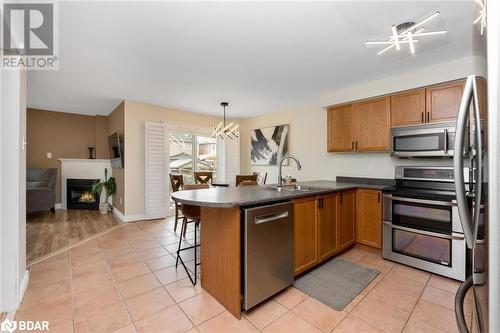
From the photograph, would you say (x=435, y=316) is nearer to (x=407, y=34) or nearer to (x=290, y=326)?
(x=290, y=326)

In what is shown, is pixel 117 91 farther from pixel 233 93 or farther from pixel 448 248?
pixel 448 248

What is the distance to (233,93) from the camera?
153 inches

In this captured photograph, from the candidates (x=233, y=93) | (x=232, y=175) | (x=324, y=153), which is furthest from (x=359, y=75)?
(x=232, y=175)

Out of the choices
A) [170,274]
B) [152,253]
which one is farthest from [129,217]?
[170,274]

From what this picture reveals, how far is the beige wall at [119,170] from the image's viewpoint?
4484mm

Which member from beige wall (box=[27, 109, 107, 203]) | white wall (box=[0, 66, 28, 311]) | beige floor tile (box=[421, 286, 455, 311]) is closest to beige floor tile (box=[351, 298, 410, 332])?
beige floor tile (box=[421, 286, 455, 311])

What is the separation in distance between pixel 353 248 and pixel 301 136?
2.42 m

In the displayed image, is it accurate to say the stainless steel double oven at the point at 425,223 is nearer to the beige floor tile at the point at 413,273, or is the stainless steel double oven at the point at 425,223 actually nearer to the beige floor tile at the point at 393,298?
the beige floor tile at the point at 413,273

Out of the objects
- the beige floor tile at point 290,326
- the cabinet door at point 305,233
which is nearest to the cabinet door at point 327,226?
the cabinet door at point 305,233

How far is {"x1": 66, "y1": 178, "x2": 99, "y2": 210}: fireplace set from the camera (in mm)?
5523

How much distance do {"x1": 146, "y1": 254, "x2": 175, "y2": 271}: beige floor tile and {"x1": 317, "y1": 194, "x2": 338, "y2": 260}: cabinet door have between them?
1.79m

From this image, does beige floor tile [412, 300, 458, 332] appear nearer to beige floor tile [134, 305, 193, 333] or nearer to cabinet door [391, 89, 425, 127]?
beige floor tile [134, 305, 193, 333]

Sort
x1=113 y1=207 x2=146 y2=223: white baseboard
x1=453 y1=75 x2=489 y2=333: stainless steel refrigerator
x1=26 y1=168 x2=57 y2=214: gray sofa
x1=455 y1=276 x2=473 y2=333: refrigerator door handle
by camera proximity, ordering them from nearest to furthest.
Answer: x1=453 y1=75 x2=489 y2=333: stainless steel refrigerator
x1=455 y1=276 x2=473 y2=333: refrigerator door handle
x1=113 y1=207 x2=146 y2=223: white baseboard
x1=26 y1=168 x2=57 y2=214: gray sofa
